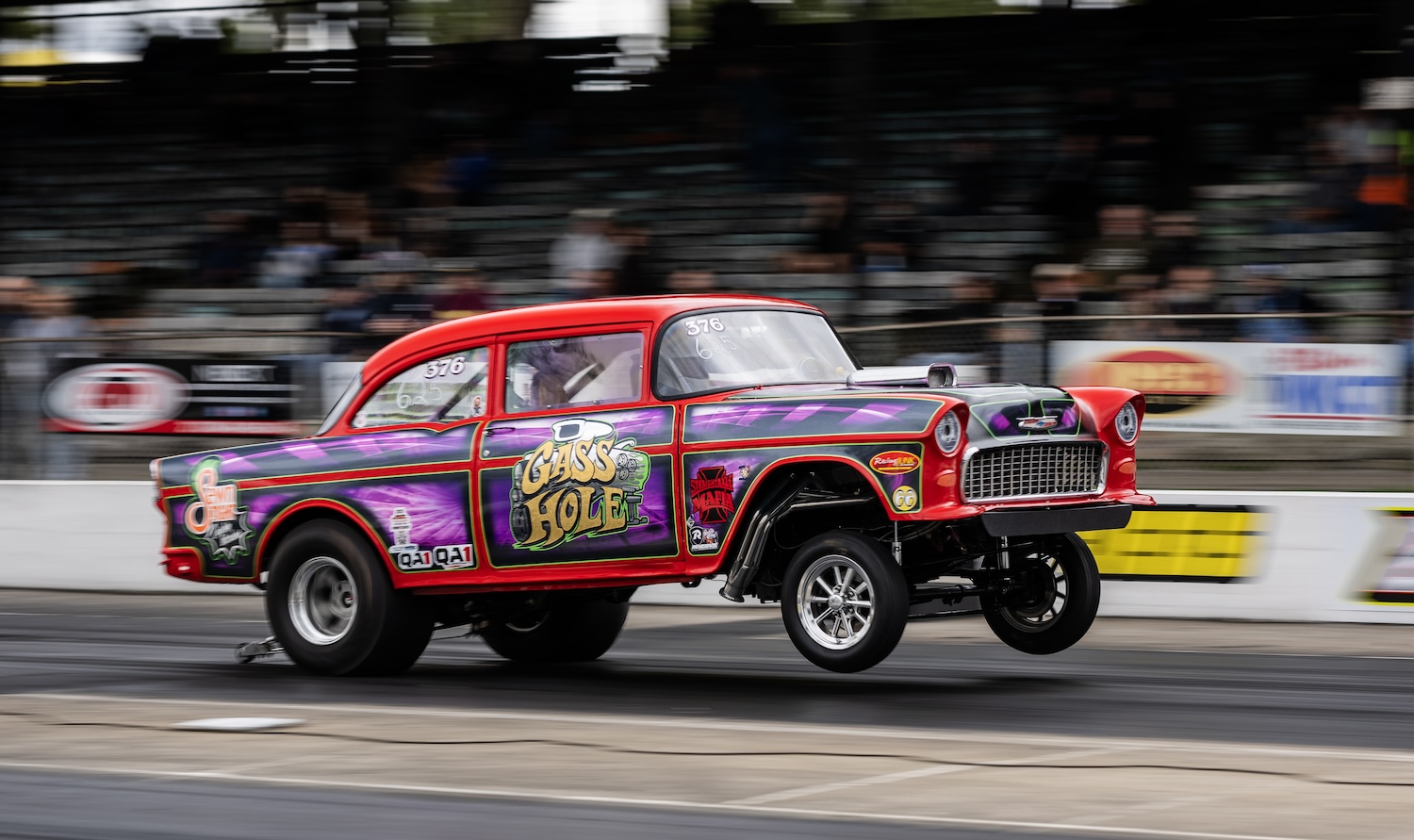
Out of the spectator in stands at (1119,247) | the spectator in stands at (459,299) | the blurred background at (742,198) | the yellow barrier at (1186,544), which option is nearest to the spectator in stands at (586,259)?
the blurred background at (742,198)

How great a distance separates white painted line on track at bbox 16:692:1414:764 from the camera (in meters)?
6.84

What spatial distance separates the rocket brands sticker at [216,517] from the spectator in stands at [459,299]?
206 inches

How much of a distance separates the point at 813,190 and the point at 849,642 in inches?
456

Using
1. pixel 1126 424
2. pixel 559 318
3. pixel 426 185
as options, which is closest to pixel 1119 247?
pixel 1126 424

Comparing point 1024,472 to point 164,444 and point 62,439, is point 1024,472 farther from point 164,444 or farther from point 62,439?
point 62,439

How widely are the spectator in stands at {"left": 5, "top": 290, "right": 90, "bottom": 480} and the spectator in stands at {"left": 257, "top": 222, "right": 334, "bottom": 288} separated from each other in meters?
2.64

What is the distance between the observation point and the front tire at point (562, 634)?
10422mm

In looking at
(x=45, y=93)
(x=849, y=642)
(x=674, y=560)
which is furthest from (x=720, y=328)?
(x=45, y=93)

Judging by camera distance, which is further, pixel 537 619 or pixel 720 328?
pixel 537 619

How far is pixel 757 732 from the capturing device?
24.4 feet

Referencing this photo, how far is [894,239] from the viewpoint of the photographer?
1652 centimetres

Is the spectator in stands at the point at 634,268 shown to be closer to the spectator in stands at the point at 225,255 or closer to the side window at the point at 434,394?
the spectator in stands at the point at 225,255

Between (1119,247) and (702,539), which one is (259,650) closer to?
(702,539)

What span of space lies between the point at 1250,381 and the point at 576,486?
16.4 feet
